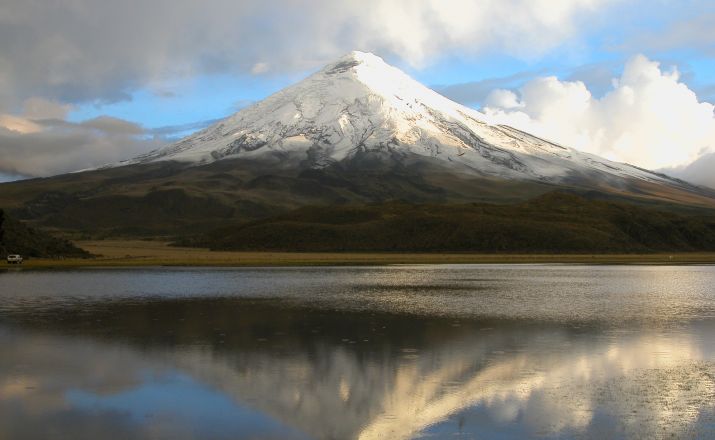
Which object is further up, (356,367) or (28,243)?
(28,243)

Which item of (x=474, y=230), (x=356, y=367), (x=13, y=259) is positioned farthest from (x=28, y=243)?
(x=356, y=367)

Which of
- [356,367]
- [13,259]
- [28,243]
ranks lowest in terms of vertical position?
[356,367]

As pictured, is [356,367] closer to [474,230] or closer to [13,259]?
[13,259]

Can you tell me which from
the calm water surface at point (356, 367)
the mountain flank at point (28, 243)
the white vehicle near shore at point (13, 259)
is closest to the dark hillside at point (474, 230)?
the mountain flank at point (28, 243)

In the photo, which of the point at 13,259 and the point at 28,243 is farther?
the point at 28,243

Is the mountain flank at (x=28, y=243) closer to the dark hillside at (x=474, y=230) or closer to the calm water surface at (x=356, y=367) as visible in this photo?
the dark hillside at (x=474, y=230)

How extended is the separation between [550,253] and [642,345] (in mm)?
109459

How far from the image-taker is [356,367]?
81.7 ft

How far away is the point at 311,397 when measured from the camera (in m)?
20.8

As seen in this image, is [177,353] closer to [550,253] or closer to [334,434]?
[334,434]

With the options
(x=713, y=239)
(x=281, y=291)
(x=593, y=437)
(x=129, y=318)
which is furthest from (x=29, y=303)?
(x=713, y=239)

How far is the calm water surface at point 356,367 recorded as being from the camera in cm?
1803

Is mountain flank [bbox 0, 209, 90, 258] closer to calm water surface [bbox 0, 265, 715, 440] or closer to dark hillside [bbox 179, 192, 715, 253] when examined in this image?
dark hillside [bbox 179, 192, 715, 253]

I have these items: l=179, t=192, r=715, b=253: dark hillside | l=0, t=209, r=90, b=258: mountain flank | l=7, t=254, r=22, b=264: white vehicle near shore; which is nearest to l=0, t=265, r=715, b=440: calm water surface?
l=7, t=254, r=22, b=264: white vehicle near shore
